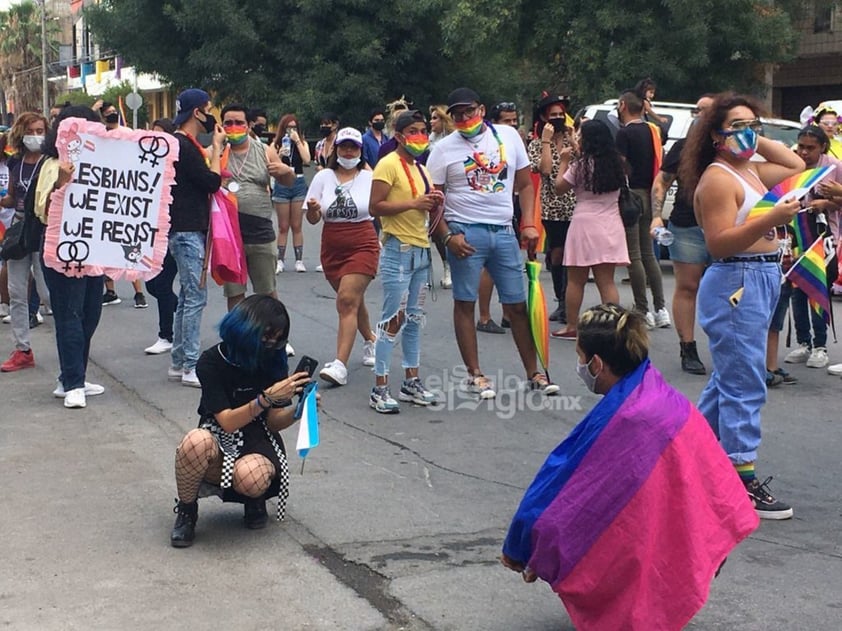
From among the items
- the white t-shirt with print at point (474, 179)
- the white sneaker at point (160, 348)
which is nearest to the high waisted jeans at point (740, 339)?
the white t-shirt with print at point (474, 179)

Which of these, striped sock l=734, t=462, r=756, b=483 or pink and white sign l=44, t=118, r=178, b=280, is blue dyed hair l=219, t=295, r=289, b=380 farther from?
pink and white sign l=44, t=118, r=178, b=280

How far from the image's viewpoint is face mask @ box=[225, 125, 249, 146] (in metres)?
8.87

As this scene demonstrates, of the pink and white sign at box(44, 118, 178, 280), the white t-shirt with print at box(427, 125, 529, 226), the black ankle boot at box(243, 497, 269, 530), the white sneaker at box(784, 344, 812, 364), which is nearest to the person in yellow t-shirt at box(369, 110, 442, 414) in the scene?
the white t-shirt with print at box(427, 125, 529, 226)

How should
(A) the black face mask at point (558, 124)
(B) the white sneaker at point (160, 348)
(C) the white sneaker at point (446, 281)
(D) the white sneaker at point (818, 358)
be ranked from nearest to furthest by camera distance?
(D) the white sneaker at point (818, 358) < (B) the white sneaker at point (160, 348) < (A) the black face mask at point (558, 124) < (C) the white sneaker at point (446, 281)

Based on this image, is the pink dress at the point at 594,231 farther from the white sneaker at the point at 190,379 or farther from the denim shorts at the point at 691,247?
the white sneaker at the point at 190,379

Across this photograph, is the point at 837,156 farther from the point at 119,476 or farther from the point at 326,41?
the point at 326,41

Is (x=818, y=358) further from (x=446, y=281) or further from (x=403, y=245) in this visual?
(x=446, y=281)

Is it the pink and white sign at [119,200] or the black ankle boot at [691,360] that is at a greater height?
the pink and white sign at [119,200]

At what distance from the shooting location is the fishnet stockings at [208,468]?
5047 mm

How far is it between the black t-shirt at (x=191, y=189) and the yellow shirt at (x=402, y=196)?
1309 millimetres

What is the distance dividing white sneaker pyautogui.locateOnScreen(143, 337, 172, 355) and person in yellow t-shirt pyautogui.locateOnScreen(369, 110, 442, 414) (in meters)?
2.57

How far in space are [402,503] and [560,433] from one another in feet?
5.63

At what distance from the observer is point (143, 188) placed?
8227 millimetres

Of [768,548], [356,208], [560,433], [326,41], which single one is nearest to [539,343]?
[560,433]
